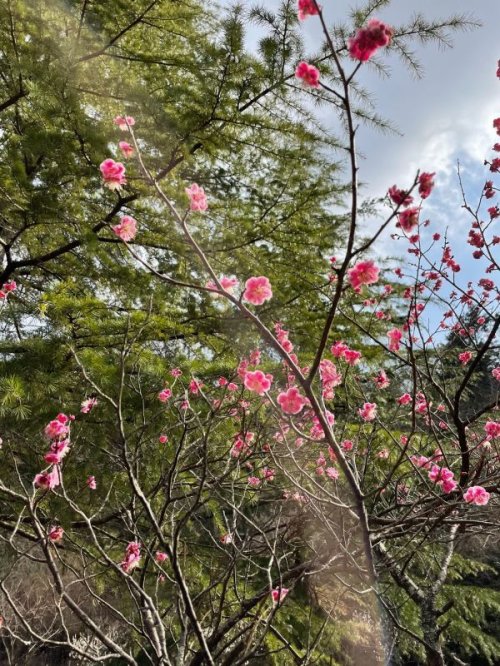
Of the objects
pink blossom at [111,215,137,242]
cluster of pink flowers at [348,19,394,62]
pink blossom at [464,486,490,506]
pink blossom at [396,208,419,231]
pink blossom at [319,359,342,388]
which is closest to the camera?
cluster of pink flowers at [348,19,394,62]

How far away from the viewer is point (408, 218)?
1295 mm

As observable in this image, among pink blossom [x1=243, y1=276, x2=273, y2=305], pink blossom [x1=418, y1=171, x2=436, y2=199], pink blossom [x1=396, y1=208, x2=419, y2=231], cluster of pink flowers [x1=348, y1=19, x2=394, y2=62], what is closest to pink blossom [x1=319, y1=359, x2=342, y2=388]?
pink blossom [x1=243, y1=276, x2=273, y2=305]

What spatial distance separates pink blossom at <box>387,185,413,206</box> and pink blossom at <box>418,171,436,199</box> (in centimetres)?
6

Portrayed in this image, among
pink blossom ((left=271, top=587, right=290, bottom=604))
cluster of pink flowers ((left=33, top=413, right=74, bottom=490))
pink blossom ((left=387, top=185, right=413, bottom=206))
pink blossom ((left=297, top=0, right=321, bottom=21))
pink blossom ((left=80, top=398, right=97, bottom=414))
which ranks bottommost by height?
pink blossom ((left=271, top=587, right=290, bottom=604))

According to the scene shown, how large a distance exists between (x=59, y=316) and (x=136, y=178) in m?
1.03

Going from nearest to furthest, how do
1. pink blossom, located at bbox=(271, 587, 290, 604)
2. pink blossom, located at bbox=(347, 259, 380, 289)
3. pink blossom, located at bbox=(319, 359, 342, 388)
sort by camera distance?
pink blossom, located at bbox=(347, 259, 380, 289) → pink blossom, located at bbox=(271, 587, 290, 604) → pink blossom, located at bbox=(319, 359, 342, 388)

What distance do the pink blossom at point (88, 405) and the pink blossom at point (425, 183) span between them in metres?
2.45

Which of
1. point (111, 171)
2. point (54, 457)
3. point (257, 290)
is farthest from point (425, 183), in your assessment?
point (54, 457)

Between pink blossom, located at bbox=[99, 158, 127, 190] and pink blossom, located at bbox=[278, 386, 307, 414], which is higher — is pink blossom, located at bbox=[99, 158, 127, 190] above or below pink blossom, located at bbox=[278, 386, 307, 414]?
above

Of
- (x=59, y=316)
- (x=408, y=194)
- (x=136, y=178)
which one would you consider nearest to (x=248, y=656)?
(x=408, y=194)

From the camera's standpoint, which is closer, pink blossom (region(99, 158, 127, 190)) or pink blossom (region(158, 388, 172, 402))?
pink blossom (region(99, 158, 127, 190))

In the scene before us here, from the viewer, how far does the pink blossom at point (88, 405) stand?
2.98 m

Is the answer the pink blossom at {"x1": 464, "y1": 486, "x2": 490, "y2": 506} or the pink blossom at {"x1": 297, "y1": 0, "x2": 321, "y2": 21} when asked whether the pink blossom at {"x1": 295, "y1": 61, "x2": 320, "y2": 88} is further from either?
the pink blossom at {"x1": 464, "y1": 486, "x2": 490, "y2": 506}

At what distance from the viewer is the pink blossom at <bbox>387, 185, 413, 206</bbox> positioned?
1180 mm
